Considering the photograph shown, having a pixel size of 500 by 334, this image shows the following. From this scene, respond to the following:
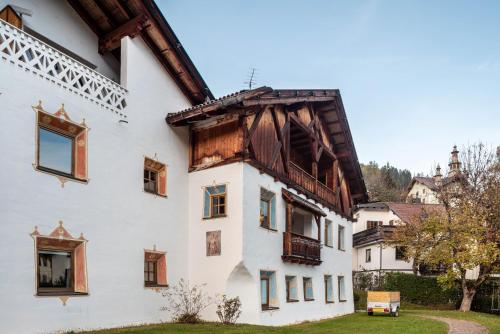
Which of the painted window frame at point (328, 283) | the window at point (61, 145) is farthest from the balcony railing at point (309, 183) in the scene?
the window at point (61, 145)

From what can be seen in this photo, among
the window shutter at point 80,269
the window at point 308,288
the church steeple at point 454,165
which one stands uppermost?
the church steeple at point 454,165

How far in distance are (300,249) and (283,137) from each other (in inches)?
201

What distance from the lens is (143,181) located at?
55.5 ft

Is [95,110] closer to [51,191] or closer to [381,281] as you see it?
[51,191]

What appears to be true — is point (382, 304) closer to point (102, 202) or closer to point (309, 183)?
point (309, 183)

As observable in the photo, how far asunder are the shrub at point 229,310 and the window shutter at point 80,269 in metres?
5.24

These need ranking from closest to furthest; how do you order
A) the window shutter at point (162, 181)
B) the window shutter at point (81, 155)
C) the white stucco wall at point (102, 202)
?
the white stucco wall at point (102, 202)
the window shutter at point (81, 155)
the window shutter at point (162, 181)

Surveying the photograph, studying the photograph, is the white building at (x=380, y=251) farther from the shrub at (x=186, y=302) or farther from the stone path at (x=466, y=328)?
the shrub at (x=186, y=302)

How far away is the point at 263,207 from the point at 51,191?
921cm

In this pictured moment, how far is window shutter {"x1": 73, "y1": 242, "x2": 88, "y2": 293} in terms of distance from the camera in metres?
13.9

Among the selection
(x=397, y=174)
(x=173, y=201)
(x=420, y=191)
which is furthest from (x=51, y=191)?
(x=397, y=174)

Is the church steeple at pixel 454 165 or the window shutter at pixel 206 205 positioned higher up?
the church steeple at pixel 454 165

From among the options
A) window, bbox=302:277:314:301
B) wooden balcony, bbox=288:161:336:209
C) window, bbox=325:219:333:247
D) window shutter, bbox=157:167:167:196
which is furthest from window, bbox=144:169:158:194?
window, bbox=325:219:333:247

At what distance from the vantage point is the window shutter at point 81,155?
1434 centimetres
